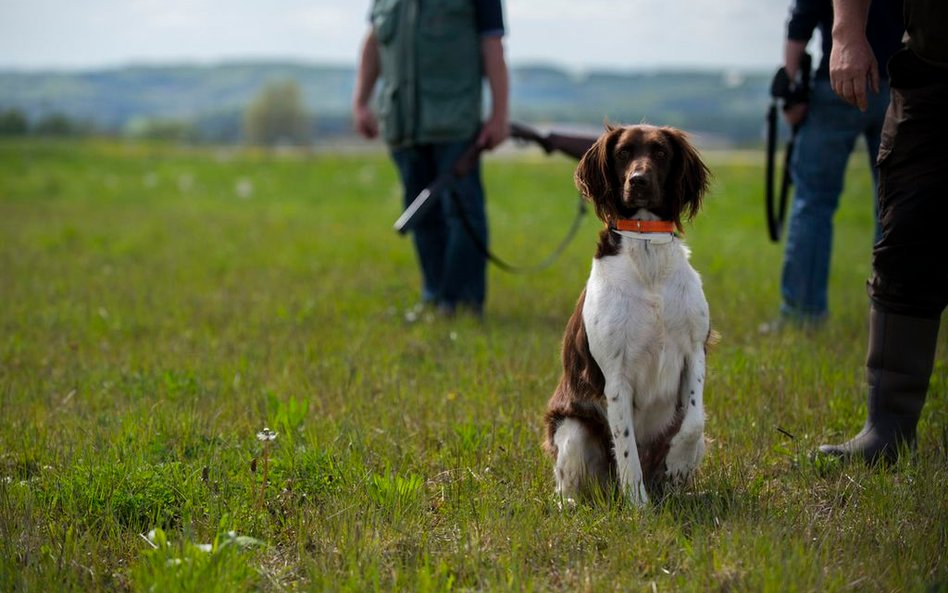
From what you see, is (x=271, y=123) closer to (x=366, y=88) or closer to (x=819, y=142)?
(x=366, y=88)

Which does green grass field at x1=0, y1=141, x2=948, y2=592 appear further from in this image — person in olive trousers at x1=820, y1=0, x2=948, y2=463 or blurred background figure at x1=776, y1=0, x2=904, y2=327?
blurred background figure at x1=776, y1=0, x2=904, y2=327

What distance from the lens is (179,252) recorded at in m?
11.9

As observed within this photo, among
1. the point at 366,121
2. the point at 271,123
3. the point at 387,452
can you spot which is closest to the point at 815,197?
the point at 387,452

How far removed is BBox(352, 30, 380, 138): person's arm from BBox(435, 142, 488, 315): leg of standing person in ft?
3.05

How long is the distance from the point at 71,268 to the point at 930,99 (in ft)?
28.9

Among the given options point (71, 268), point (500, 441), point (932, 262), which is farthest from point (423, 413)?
point (71, 268)

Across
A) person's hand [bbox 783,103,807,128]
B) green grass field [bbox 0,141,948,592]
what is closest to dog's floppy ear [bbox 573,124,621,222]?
green grass field [bbox 0,141,948,592]

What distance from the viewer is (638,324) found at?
3.58 meters

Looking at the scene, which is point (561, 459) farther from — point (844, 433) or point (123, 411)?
point (123, 411)

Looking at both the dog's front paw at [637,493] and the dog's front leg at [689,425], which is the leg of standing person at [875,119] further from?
the dog's front paw at [637,493]

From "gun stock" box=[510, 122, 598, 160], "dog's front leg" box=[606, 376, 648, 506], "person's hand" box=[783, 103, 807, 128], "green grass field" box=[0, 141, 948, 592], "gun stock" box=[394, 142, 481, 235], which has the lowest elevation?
"green grass field" box=[0, 141, 948, 592]

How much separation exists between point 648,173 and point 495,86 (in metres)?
3.75

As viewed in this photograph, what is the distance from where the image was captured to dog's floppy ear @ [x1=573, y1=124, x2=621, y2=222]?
367 cm

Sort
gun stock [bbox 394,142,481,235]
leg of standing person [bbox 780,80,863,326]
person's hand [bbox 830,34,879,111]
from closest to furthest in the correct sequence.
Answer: person's hand [bbox 830,34,879,111]
leg of standing person [bbox 780,80,863,326]
gun stock [bbox 394,142,481,235]
